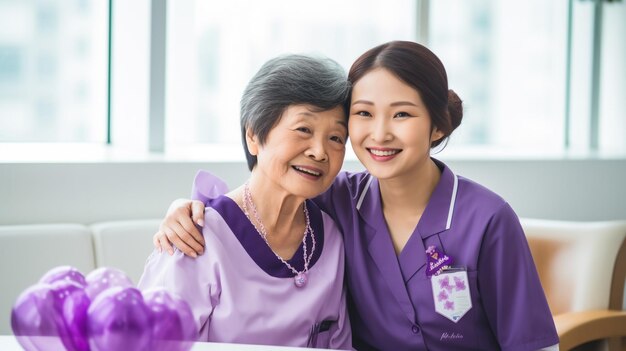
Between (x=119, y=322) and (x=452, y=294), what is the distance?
99 cm

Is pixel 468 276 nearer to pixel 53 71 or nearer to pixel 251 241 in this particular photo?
pixel 251 241

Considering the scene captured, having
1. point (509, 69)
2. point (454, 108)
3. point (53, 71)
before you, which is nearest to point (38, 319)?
point (454, 108)

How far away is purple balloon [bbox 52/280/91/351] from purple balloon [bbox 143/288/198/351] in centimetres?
9

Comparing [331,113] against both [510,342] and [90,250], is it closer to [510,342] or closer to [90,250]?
[510,342]

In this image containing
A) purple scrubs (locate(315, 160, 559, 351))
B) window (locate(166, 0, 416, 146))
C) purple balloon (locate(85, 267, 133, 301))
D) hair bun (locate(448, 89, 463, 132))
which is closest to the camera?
purple balloon (locate(85, 267, 133, 301))

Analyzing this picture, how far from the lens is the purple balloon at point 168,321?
3.40ft

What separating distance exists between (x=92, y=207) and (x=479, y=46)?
2.55 meters

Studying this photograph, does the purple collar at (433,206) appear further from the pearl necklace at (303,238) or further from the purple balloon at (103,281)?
the purple balloon at (103,281)

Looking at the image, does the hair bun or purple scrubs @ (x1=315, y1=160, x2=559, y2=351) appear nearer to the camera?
purple scrubs @ (x1=315, y1=160, x2=559, y2=351)

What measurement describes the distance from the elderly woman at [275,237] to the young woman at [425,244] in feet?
0.22

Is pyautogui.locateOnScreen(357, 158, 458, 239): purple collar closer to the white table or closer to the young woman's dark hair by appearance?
the young woman's dark hair

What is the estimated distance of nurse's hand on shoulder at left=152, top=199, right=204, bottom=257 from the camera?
1.69 m

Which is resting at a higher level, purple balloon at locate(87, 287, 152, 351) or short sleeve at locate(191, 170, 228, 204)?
short sleeve at locate(191, 170, 228, 204)

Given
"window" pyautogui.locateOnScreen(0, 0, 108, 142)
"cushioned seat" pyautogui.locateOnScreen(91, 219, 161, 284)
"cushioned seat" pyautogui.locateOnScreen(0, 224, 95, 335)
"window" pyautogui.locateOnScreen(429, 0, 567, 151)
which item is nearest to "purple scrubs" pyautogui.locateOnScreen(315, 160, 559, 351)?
"cushioned seat" pyautogui.locateOnScreen(91, 219, 161, 284)
